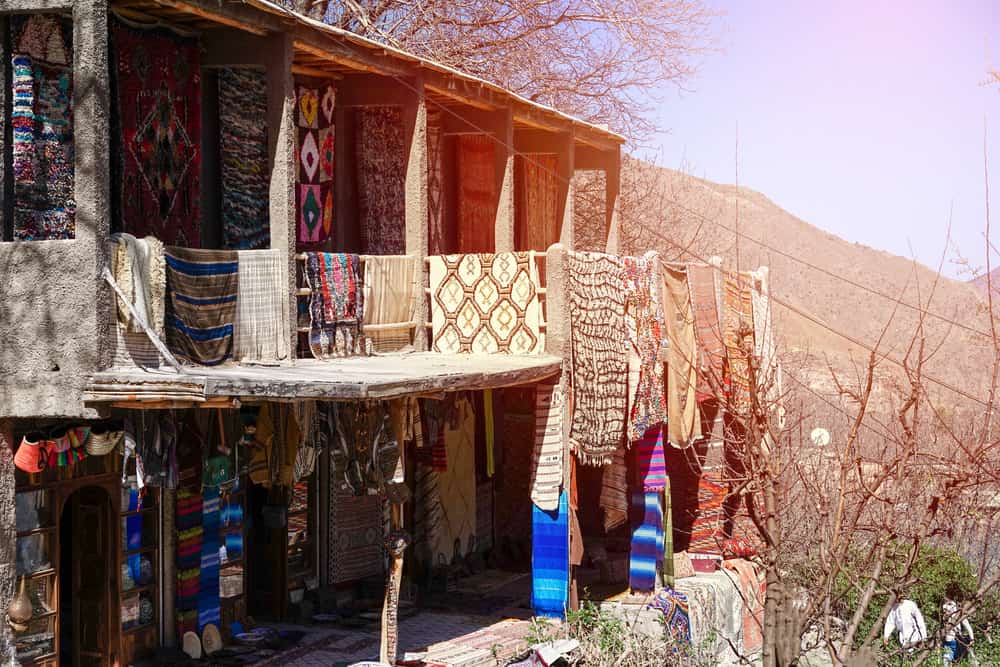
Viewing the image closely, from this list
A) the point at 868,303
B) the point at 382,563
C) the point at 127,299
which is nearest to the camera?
the point at 127,299

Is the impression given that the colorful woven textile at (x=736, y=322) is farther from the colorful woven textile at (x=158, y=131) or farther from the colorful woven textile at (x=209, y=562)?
the colorful woven textile at (x=158, y=131)

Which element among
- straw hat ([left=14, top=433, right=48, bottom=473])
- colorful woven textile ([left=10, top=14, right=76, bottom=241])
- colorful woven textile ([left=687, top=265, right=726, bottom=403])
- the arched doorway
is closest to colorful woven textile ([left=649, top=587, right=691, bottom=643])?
colorful woven textile ([left=687, top=265, right=726, bottom=403])

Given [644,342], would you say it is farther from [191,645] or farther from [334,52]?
[191,645]

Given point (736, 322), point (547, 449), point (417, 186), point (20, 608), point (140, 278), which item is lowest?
point (20, 608)

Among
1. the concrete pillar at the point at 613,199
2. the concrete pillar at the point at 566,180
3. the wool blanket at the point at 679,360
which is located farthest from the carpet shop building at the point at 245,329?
the concrete pillar at the point at 613,199

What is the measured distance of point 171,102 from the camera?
1071 centimetres

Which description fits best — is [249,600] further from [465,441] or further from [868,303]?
[868,303]

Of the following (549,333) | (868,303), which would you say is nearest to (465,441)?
(549,333)

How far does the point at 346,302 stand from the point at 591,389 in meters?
3.32

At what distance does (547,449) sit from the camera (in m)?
13.0

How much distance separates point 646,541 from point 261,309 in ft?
22.5

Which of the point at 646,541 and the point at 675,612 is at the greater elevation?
the point at 646,541

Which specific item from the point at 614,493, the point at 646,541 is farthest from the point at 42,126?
the point at 646,541

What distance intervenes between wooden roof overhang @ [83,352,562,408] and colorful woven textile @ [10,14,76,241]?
162cm
